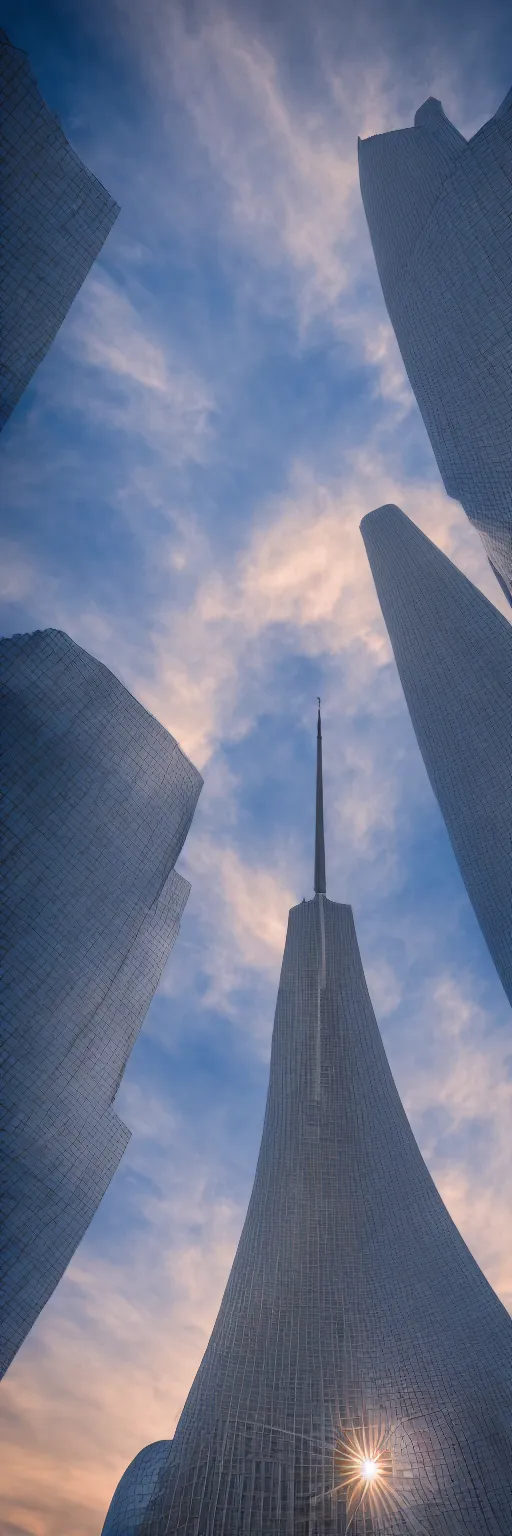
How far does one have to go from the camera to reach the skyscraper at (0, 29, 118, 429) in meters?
9.56

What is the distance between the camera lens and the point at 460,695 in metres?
23.3

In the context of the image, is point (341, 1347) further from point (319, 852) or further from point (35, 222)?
point (35, 222)

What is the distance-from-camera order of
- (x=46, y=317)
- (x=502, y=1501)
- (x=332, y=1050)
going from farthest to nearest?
(x=332, y=1050)
(x=502, y=1501)
(x=46, y=317)

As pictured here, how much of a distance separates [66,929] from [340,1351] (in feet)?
51.0

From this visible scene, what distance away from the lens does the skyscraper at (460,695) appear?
20.7 meters

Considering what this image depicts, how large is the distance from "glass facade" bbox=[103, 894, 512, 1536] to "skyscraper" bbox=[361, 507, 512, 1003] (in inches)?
306

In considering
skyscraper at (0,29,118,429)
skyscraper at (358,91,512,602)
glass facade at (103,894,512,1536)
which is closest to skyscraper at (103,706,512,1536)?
glass facade at (103,894,512,1536)

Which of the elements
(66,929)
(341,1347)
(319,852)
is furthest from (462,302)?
(341,1347)

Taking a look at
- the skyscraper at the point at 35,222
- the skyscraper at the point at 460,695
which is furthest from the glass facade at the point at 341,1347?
the skyscraper at the point at 35,222

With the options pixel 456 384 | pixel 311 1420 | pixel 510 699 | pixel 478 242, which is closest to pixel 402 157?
pixel 478 242

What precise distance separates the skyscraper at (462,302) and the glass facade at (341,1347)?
15.6 metres

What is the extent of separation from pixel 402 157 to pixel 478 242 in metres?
7.20

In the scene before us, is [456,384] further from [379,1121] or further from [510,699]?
[379,1121]

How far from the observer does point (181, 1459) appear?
59.0 ft
